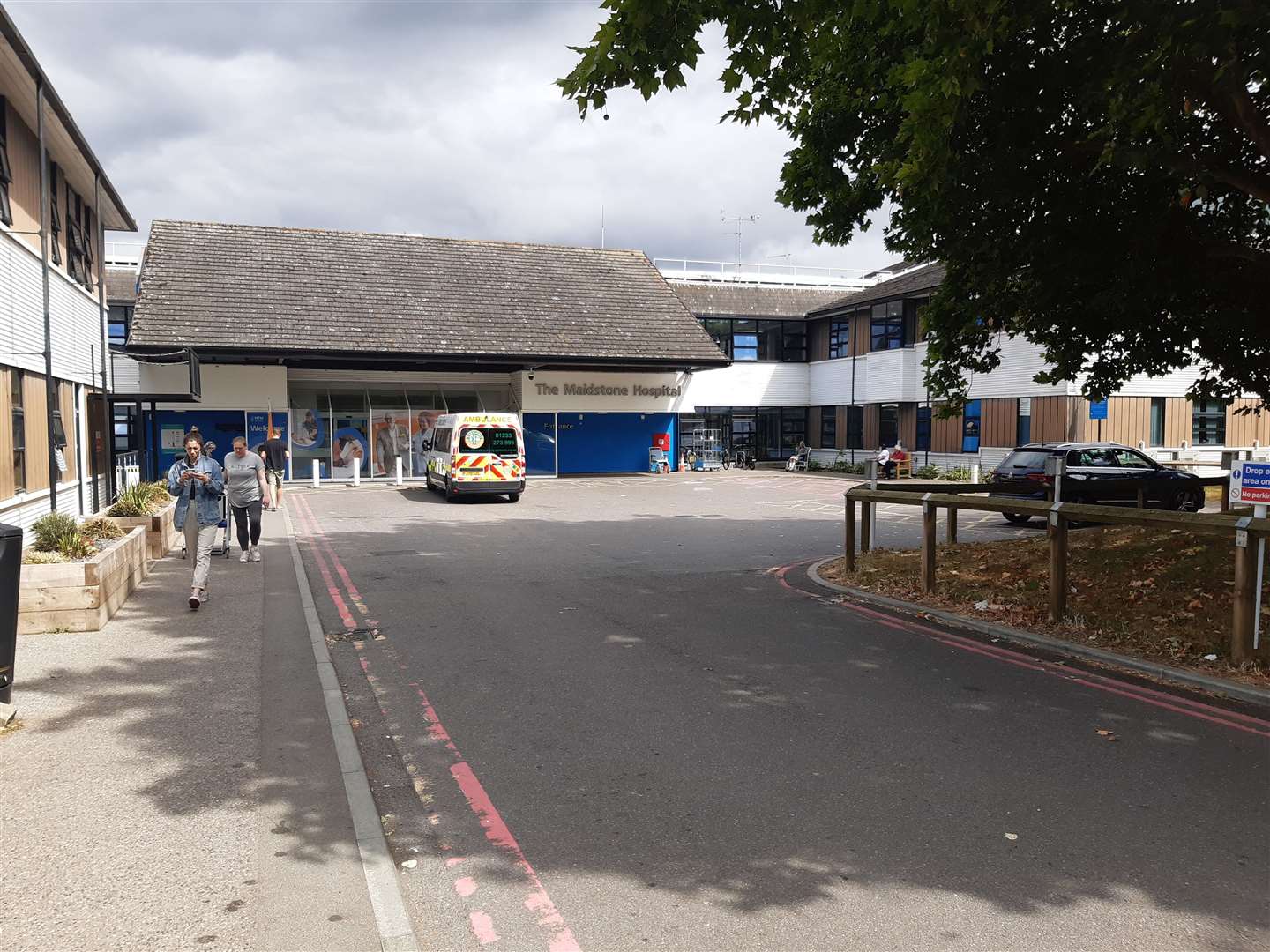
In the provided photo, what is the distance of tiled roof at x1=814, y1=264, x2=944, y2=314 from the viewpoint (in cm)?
3278

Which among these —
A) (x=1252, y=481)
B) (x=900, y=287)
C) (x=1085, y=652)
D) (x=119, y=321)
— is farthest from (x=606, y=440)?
(x=1252, y=481)

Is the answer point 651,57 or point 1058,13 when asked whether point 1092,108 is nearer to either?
point 1058,13

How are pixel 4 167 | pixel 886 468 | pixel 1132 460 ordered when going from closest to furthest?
pixel 4 167
pixel 1132 460
pixel 886 468

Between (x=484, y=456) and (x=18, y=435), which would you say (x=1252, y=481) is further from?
(x=484, y=456)

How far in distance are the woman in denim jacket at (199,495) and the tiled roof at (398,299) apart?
19.0 metres

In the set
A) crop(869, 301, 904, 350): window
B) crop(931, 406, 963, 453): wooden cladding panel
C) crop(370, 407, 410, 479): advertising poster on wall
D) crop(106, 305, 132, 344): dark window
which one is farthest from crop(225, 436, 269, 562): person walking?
crop(869, 301, 904, 350): window

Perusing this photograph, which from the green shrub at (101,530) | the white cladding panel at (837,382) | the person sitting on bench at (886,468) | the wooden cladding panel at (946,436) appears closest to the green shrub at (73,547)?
the green shrub at (101,530)

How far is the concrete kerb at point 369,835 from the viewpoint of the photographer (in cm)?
359

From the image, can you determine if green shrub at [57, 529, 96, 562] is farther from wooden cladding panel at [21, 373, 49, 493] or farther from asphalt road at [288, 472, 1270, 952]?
wooden cladding panel at [21, 373, 49, 493]

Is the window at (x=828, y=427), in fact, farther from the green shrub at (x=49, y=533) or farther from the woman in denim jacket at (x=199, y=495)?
the green shrub at (x=49, y=533)

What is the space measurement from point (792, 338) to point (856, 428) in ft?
17.9

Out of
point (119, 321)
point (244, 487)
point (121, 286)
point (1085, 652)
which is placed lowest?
point (1085, 652)

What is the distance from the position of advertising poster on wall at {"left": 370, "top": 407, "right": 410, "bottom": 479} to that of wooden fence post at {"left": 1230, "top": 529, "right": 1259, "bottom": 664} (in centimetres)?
2732

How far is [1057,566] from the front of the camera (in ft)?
28.6
